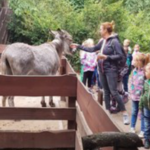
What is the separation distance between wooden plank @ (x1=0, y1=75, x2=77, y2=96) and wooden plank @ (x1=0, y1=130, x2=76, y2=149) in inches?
23.6

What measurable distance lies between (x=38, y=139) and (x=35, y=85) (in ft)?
2.50

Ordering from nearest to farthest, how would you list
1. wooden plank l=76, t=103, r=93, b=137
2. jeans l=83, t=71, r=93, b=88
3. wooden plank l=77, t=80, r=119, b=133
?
wooden plank l=77, t=80, r=119, b=133
wooden plank l=76, t=103, r=93, b=137
jeans l=83, t=71, r=93, b=88

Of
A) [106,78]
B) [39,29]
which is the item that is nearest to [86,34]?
[39,29]

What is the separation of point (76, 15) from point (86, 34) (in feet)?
4.00

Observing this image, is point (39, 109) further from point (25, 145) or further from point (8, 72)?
point (8, 72)

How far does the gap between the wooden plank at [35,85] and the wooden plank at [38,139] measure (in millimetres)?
600

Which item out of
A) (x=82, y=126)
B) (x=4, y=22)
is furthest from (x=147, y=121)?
(x=4, y=22)

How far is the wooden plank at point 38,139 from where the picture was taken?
4.70 m

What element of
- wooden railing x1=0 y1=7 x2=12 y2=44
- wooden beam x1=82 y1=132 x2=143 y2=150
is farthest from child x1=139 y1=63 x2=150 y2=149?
wooden railing x1=0 y1=7 x2=12 y2=44

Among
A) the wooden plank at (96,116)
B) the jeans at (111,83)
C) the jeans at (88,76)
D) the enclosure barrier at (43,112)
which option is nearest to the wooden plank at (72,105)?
the enclosure barrier at (43,112)

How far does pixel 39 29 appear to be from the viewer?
19.3 metres

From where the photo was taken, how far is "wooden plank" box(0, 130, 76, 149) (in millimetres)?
4699

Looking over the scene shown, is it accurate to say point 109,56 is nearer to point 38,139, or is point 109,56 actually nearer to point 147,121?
point 147,121

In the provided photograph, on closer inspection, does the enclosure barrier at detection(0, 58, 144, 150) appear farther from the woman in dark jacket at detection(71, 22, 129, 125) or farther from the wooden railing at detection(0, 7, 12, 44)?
the wooden railing at detection(0, 7, 12, 44)
